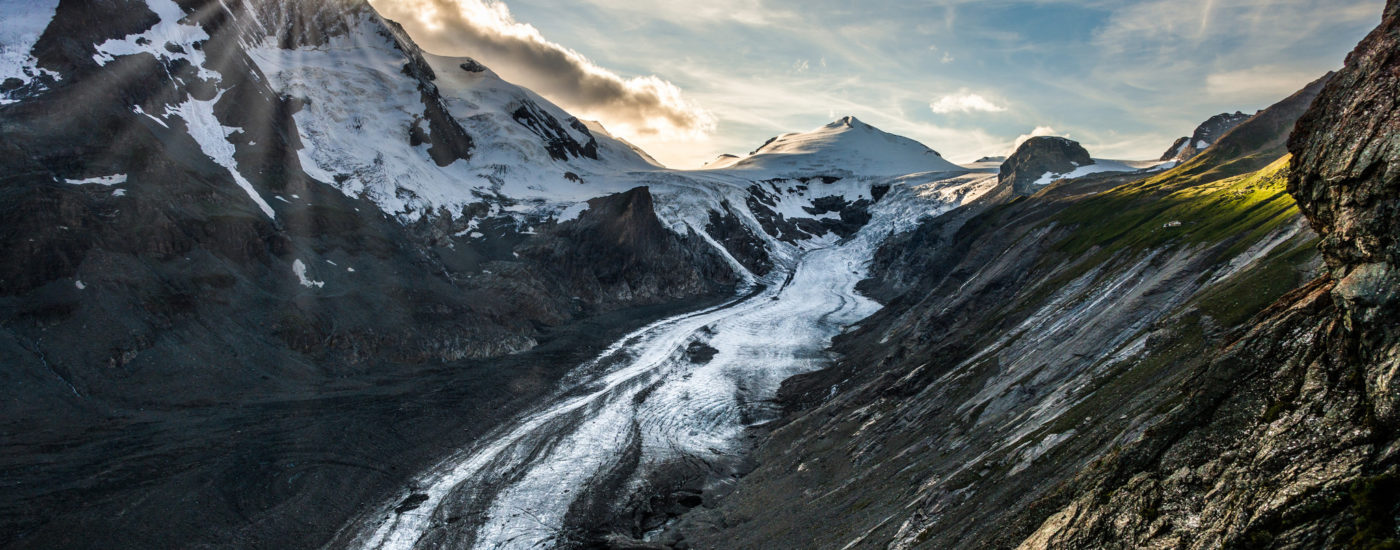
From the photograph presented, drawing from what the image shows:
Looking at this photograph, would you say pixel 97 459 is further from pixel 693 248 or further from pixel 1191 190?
pixel 693 248

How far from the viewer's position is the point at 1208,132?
335ft

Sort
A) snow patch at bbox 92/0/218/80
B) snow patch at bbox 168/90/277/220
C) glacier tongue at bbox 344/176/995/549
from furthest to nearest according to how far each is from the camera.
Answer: snow patch at bbox 92/0/218/80
snow patch at bbox 168/90/277/220
glacier tongue at bbox 344/176/995/549

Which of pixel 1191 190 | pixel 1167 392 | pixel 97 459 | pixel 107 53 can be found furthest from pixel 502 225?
pixel 1167 392

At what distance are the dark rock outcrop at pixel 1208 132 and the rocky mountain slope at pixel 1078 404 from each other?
200 ft

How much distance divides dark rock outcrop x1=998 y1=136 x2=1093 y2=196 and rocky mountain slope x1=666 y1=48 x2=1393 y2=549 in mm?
62244

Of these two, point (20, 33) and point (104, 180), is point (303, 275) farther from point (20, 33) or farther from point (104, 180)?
point (20, 33)

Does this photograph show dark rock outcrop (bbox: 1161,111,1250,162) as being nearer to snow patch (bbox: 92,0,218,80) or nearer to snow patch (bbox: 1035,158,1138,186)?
snow patch (bbox: 1035,158,1138,186)

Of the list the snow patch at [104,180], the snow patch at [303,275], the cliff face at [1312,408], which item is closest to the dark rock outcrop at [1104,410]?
the cliff face at [1312,408]

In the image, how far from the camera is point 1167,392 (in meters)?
16.1

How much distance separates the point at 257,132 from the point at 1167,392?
7942cm

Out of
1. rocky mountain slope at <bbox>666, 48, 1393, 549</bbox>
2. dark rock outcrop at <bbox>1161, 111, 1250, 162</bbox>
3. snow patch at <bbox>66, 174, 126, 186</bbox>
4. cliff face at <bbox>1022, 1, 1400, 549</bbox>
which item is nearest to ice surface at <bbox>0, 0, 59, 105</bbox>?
snow patch at <bbox>66, 174, 126, 186</bbox>

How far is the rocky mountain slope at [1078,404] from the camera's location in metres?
11.1

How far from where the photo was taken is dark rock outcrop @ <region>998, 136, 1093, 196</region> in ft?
366

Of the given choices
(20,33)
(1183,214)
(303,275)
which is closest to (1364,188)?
(1183,214)
